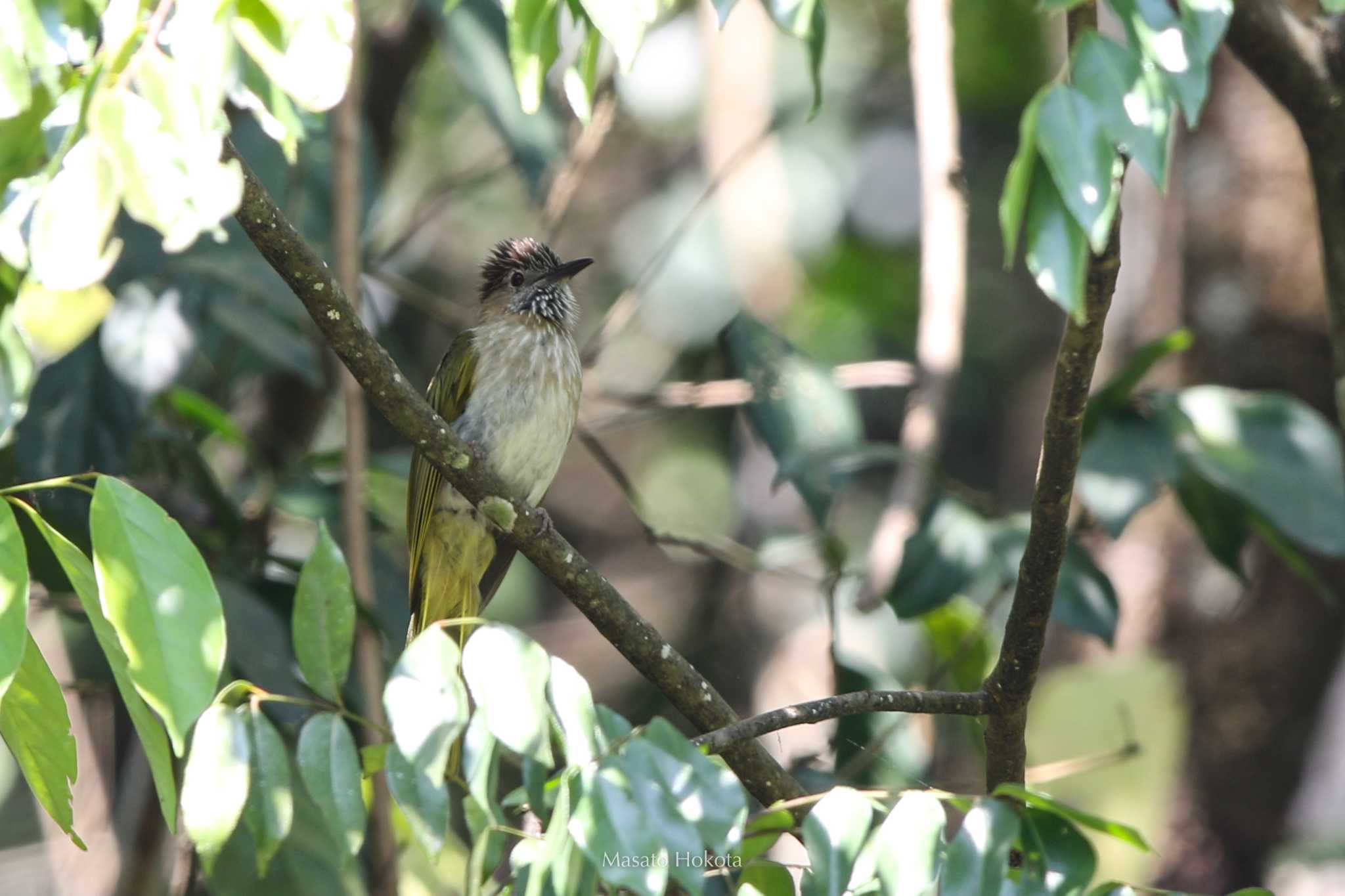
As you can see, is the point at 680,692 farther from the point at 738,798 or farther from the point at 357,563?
the point at 357,563

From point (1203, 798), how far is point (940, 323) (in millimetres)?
1776

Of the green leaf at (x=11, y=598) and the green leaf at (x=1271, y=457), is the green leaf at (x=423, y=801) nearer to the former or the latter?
the green leaf at (x=11, y=598)

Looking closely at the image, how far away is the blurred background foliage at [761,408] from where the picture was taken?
3504 mm

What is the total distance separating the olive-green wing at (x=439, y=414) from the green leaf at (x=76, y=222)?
2.21 m

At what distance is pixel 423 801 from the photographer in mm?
1673

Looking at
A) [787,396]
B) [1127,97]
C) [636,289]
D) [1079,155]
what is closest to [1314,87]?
[787,396]

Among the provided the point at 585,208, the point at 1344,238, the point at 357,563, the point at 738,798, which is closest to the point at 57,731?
the point at 738,798

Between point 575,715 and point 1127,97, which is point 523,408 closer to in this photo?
point 575,715

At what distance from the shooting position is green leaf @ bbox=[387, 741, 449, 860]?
5.47 feet

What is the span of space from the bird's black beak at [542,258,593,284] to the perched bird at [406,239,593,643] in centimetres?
7

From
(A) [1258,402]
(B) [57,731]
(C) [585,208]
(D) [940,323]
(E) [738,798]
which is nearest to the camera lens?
(E) [738,798]

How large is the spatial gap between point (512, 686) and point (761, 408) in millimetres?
2039

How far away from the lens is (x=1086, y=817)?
1.71 m

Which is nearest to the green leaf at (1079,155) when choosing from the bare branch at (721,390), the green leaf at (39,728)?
the green leaf at (39,728)
